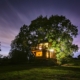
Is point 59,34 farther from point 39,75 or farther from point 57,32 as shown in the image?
point 39,75

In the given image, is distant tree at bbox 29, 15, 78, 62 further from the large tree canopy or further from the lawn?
the lawn

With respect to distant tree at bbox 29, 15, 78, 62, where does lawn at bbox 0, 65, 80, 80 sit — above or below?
below

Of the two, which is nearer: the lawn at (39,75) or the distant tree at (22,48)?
the lawn at (39,75)

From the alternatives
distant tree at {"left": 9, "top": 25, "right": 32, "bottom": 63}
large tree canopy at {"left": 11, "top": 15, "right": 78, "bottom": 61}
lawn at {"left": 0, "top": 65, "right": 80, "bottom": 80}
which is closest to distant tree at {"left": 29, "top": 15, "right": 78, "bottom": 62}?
large tree canopy at {"left": 11, "top": 15, "right": 78, "bottom": 61}

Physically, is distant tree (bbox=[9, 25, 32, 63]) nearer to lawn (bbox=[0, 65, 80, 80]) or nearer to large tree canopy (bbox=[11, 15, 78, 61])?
large tree canopy (bbox=[11, 15, 78, 61])

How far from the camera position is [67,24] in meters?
40.8

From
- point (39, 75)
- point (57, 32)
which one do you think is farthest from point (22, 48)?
point (39, 75)

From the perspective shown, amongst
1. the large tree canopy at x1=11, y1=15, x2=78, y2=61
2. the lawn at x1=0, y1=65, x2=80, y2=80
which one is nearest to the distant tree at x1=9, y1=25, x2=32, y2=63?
the large tree canopy at x1=11, y1=15, x2=78, y2=61

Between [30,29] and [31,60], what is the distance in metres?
9.75

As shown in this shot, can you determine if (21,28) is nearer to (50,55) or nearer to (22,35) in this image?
(22,35)

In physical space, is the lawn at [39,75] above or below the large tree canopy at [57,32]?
below

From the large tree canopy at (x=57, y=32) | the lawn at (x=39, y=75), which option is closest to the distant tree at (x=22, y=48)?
the large tree canopy at (x=57, y=32)

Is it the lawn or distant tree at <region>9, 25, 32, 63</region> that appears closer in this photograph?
the lawn

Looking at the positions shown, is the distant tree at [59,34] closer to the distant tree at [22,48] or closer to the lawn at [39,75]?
the distant tree at [22,48]
